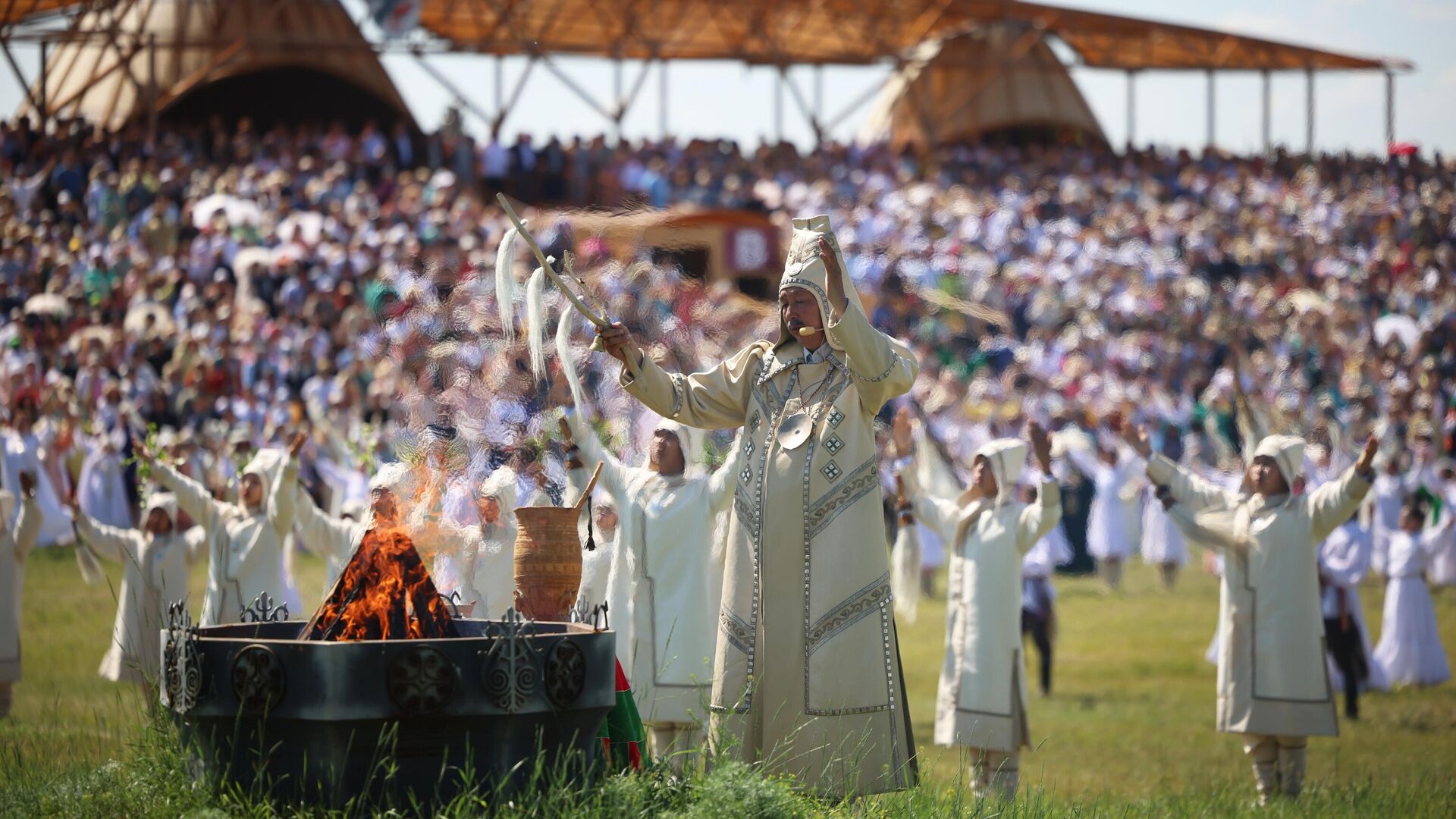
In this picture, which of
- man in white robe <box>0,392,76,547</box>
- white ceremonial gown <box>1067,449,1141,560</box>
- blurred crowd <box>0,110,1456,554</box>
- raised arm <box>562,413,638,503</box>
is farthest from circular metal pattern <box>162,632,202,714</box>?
white ceremonial gown <box>1067,449,1141,560</box>

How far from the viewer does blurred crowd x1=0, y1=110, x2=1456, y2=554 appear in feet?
58.7

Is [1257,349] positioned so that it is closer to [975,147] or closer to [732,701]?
[975,147]

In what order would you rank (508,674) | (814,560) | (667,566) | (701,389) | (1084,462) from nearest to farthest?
(508,674) < (814,560) < (701,389) < (667,566) < (1084,462)

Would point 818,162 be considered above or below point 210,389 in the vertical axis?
above

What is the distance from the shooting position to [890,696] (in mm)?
5977

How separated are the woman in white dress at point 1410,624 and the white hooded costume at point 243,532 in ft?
27.0

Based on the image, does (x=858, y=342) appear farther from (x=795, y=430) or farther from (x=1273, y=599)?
(x=1273, y=599)

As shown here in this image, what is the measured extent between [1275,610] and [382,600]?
525 centimetres

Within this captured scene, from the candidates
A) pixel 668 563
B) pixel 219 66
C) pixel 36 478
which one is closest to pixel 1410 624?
pixel 668 563

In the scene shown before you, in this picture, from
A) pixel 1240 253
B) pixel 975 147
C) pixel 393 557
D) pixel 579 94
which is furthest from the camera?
pixel 975 147

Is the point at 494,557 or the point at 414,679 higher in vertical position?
the point at 494,557

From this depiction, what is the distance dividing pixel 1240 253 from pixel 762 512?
2440cm

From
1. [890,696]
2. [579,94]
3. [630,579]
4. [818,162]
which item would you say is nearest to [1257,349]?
[818,162]

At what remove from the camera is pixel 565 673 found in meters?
5.05
